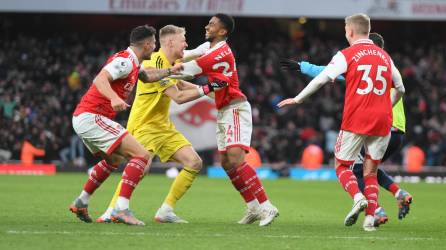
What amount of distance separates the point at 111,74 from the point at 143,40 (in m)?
0.64

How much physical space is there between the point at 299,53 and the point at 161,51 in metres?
22.3

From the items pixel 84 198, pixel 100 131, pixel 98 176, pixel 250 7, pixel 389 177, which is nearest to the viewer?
pixel 100 131

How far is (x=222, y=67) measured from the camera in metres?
10.3

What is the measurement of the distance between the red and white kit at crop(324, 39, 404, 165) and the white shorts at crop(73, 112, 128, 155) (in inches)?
89.3

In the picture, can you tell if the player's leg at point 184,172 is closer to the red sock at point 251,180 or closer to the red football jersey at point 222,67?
the red sock at point 251,180

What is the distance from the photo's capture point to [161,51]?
1068cm

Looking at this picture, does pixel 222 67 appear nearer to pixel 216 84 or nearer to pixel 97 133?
pixel 216 84

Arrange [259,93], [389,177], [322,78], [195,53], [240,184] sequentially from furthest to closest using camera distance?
[259,93], [389,177], [195,53], [240,184], [322,78]

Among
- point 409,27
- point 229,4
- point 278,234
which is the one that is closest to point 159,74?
point 278,234

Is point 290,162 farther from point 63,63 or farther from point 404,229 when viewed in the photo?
point 404,229

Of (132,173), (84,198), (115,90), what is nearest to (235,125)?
(132,173)

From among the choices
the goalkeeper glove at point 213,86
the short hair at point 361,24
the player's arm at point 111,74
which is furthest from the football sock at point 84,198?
the short hair at point 361,24

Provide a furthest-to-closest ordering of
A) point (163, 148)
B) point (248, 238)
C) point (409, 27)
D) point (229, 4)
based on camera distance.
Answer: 1. point (409, 27)
2. point (229, 4)
3. point (163, 148)
4. point (248, 238)

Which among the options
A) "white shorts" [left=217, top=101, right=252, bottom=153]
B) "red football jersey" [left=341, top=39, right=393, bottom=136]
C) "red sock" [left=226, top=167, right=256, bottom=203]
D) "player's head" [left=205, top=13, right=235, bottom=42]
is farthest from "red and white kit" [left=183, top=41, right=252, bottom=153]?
"red football jersey" [left=341, top=39, right=393, bottom=136]
